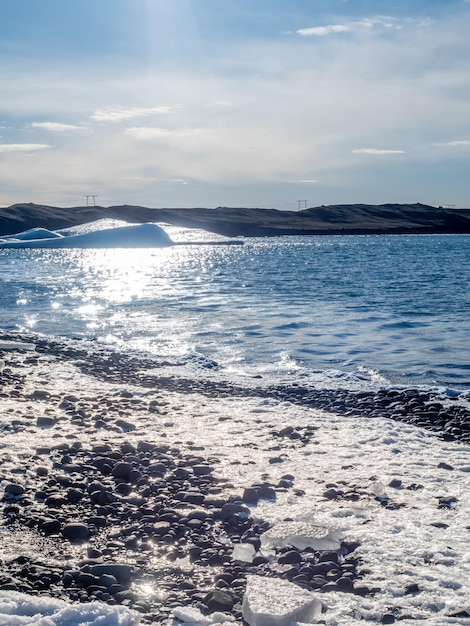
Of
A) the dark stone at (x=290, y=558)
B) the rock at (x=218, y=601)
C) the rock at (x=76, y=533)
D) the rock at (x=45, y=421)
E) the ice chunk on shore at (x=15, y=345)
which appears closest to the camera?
the rock at (x=218, y=601)

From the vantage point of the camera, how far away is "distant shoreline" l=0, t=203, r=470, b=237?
492 feet

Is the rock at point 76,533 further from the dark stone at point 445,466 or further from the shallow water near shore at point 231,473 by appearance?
the dark stone at point 445,466

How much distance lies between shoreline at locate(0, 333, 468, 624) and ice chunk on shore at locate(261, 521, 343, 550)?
0.06m

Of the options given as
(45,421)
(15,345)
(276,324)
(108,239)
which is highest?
(108,239)

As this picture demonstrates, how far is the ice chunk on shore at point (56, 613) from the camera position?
A: 359cm

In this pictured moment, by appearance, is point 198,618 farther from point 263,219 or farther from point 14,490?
point 263,219

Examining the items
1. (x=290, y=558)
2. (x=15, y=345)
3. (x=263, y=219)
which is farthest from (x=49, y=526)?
(x=263, y=219)

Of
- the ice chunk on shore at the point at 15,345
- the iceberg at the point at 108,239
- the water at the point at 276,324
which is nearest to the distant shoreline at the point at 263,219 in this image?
the iceberg at the point at 108,239

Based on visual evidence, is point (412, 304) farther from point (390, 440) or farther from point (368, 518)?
point (368, 518)

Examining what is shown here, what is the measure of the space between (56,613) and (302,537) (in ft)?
6.12

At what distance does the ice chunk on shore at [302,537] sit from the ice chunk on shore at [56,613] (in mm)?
1378

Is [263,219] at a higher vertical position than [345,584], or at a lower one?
higher

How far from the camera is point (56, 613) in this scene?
12.0 ft

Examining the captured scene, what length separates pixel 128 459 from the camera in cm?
670
